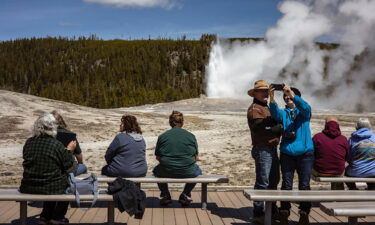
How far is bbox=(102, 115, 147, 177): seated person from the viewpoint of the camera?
5590 millimetres

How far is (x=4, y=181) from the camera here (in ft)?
27.4

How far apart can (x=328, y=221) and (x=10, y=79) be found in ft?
371

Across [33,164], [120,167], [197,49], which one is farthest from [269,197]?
[197,49]

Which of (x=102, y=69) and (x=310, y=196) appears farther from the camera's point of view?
(x=102, y=69)

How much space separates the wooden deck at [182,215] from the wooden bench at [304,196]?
2.19ft

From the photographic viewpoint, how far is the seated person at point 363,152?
5625 millimetres

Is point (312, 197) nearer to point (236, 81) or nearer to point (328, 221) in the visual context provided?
point (328, 221)

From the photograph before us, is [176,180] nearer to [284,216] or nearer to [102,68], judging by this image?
[284,216]

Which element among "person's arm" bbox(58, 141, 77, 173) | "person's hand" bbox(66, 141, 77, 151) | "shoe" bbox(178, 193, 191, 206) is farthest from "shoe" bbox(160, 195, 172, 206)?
"person's arm" bbox(58, 141, 77, 173)

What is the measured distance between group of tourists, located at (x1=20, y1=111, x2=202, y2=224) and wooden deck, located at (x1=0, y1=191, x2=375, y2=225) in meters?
0.29

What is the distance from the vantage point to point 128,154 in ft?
18.4

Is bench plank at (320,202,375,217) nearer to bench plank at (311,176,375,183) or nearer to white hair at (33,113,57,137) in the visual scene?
bench plank at (311,176,375,183)

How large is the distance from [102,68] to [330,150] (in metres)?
105

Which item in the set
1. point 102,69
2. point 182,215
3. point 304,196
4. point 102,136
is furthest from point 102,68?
point 304,196
